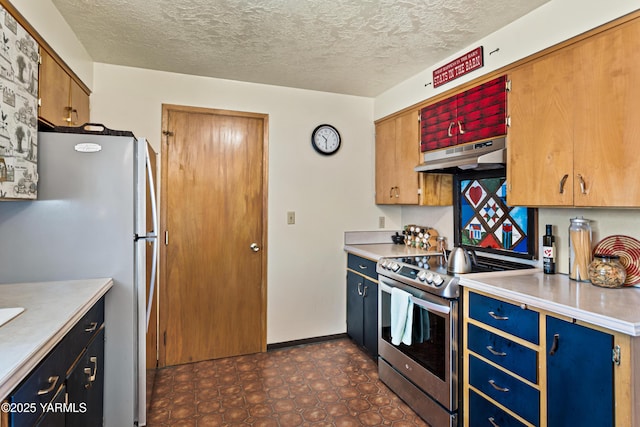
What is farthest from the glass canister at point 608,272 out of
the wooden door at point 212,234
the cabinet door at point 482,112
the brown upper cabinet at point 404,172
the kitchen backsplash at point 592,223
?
the wooden door at point 212,234

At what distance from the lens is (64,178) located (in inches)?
69.5

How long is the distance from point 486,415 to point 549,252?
96cm

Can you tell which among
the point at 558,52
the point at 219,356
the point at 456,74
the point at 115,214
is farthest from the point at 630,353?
the point at 219,356

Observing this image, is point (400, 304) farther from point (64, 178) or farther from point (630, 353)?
point (64, 178)

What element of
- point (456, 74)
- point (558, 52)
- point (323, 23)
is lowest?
point (558, 52)

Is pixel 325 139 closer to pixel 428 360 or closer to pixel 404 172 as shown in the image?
pixel 404 172

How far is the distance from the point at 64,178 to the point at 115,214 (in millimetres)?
292

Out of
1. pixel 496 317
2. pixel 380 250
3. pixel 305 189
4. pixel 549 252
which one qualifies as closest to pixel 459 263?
pixel 496 317

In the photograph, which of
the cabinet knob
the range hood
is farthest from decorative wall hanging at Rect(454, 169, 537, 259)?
the cabinet knob

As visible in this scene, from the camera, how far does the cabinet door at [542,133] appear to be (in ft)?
5.66

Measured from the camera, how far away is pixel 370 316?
292 cm

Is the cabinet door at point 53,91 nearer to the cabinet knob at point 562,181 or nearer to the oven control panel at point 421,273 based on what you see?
the oven control panel at point 421,273

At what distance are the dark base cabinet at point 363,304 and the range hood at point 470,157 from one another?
3.07ft

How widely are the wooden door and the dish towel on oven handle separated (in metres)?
1.29
